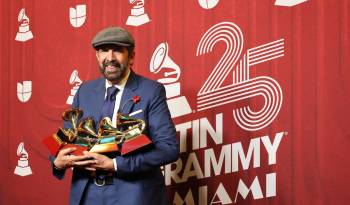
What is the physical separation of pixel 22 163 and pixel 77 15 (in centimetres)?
100

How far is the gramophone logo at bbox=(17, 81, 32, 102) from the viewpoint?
3758 millimetres

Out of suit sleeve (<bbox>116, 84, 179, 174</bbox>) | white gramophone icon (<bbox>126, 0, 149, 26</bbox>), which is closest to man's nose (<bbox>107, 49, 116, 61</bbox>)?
suit sleeve (<bbox>116, 84, 179, 174</bbox>)

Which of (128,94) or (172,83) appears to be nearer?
(128,94)

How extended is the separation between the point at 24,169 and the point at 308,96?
192cm

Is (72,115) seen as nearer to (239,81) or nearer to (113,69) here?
(113,69)

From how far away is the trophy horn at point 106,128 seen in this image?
2.32 meters

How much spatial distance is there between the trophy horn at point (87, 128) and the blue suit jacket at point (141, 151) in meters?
0.05

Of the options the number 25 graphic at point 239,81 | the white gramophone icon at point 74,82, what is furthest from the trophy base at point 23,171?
the number 25 graphic at point 239,81

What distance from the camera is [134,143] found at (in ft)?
7.41

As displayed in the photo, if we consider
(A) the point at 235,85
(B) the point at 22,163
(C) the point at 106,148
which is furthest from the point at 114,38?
(B) the point at 22,163

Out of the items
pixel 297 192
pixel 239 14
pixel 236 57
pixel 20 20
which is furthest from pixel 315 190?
pixel 20 20

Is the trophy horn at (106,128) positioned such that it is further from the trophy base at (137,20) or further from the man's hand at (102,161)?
the trophy base at (137,20)

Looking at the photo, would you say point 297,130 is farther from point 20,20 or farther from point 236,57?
point 20,20

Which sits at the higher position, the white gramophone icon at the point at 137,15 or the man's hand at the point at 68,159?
the white gramophone icon at the point at 137,15
